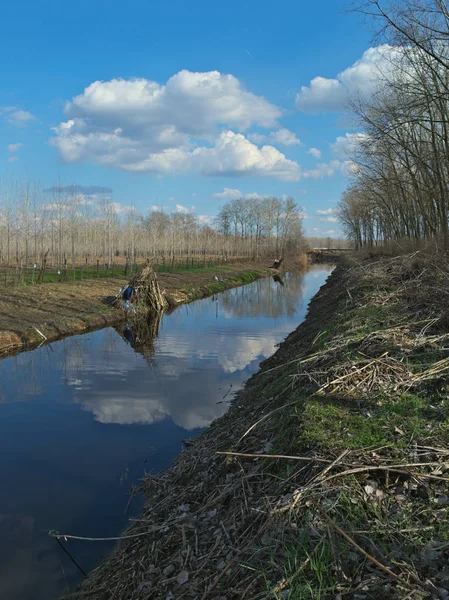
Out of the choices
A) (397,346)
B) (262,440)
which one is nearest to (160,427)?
(262,440)

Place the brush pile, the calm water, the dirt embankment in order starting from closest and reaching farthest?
1. the calm water
2. the dirt embankment
3. the brush pile

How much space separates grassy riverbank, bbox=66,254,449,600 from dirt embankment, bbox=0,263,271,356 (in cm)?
1088

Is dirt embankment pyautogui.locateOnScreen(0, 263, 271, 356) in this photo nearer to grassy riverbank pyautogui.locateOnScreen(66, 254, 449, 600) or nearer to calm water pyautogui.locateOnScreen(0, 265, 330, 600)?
calm water pyautogui.locateOnScreen(0, 265, 330, 600)

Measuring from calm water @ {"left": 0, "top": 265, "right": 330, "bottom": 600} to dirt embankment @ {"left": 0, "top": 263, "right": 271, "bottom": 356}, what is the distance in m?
0.79

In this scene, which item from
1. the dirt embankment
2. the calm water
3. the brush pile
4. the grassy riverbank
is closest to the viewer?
the grassy riverbank

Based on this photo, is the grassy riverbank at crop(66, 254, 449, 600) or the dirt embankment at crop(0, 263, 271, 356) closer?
the grassy riverbank at crop(66, 254, 449, 600)

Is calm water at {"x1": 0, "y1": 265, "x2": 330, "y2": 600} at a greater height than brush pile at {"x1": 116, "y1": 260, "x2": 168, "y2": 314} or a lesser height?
lesser

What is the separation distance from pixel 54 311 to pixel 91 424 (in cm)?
1136

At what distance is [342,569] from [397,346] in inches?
148

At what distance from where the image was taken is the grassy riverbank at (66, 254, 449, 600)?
297cm

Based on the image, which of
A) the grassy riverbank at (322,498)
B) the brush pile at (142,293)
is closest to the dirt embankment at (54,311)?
the brush pile at (142,293)

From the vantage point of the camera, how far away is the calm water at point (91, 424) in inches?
213

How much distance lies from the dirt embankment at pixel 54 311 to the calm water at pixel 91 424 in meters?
0.79

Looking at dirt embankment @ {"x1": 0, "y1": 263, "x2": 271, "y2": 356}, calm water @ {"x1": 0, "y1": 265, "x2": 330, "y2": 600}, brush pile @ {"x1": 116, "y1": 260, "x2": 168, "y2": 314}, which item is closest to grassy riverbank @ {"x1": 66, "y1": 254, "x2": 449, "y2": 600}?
calm water @ {"x1": 0, "y1": 265, "x2": 330, "y2": 600}
